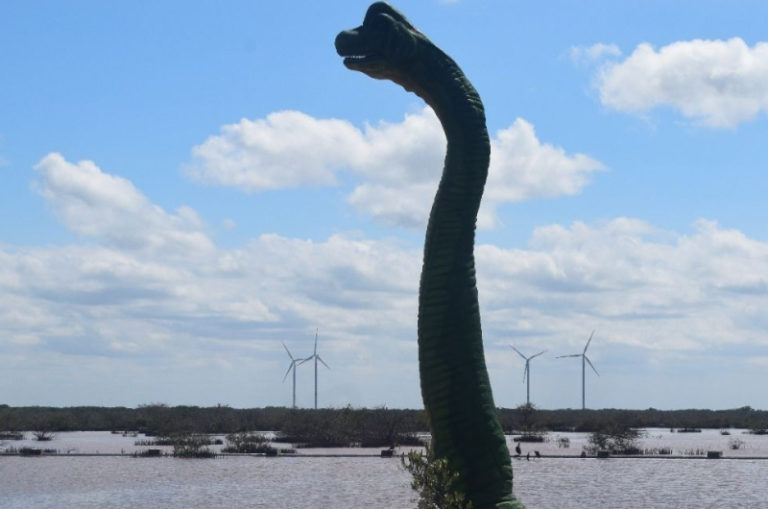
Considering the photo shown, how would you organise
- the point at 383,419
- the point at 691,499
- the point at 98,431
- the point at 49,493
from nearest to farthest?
the point at 691,499
the point at 49,493
the point at 383,419
the point at 98,431

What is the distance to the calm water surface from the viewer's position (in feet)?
79.0

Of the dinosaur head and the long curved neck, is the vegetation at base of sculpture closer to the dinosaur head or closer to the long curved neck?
the long curved neck

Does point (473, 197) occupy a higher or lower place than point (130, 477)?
higher

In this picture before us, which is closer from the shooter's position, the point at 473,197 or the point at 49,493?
the point at 473,197

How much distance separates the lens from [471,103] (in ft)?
42.1

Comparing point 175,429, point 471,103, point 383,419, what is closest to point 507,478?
point 471,103

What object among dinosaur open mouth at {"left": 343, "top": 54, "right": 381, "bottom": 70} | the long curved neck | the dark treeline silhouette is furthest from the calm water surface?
dinosaur open mouth at {"left": 343, "top": 54, "right": 381, "bottom": 70}

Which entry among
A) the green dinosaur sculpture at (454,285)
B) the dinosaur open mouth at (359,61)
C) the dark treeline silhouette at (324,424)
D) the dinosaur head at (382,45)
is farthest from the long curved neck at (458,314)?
the dark treeline silhouette at (324,424)

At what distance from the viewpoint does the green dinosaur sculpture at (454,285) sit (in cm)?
1219

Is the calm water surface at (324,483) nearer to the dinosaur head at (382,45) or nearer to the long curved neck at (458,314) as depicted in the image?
the long curved neck at (458,314)

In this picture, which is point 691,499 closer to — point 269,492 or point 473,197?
point 269,492

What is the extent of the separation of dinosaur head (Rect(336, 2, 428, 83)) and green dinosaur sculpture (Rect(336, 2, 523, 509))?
0.04 ft

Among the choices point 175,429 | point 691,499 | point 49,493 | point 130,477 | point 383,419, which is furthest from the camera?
point 175,429

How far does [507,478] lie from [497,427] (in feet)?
1.87
